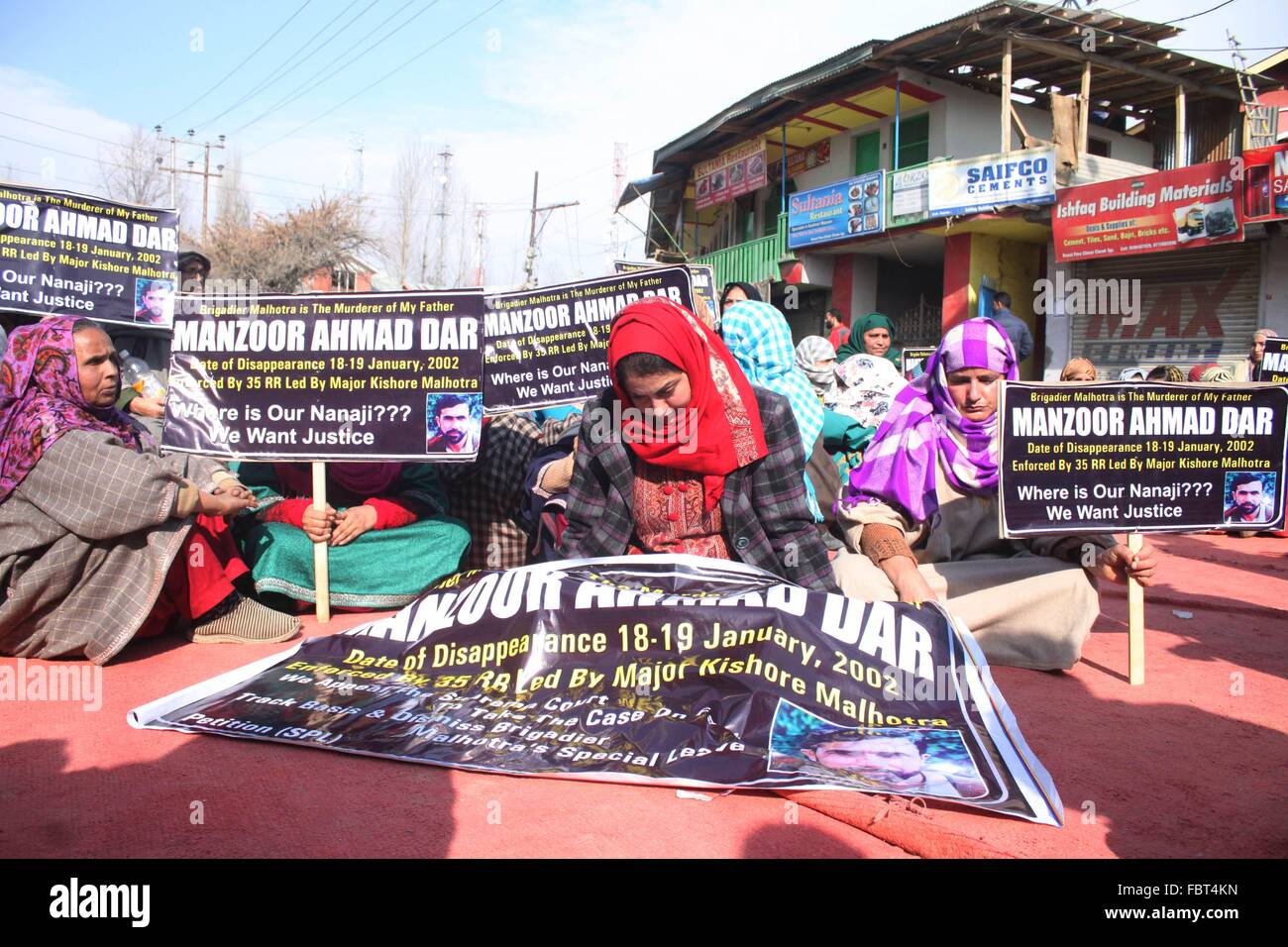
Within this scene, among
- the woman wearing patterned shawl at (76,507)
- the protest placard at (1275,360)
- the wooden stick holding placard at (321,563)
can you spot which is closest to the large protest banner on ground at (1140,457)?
the wooden stick holding placard at (321,563)

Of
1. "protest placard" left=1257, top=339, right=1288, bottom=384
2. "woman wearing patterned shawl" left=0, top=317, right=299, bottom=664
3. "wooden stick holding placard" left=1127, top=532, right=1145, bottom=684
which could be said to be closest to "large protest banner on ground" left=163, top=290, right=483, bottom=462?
"woman wearing patterned shawl" left=0, top=317, right=299, bottom=664

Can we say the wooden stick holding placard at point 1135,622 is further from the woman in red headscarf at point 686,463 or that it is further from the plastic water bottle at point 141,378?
the plastic water bottle at point 141,378

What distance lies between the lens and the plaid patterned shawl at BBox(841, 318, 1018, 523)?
11.8 ft

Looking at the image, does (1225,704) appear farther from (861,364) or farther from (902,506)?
(861,364)

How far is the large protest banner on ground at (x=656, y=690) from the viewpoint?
2.46 meters

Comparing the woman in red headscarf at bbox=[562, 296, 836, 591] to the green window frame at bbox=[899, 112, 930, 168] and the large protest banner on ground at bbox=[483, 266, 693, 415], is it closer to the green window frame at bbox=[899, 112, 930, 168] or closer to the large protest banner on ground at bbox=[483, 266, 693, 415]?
the large protest banner on ground at bbox=[483, 266, 693, 415]

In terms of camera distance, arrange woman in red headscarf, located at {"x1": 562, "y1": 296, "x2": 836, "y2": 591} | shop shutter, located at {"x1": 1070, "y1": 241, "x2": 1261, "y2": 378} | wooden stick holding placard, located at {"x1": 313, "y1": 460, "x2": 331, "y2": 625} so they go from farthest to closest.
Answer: shop shutter, located at {"x1": 1070, "y1": 241, "x2": 1261, "y2": 378}
wooden stick holding placard, located at {"x1": 313, "y1": 460, "x2": 331, "y2": 625}
woman in red headscarf, located at {"x1": 562, "y1": 296, "x2": 836, "y2": 591}

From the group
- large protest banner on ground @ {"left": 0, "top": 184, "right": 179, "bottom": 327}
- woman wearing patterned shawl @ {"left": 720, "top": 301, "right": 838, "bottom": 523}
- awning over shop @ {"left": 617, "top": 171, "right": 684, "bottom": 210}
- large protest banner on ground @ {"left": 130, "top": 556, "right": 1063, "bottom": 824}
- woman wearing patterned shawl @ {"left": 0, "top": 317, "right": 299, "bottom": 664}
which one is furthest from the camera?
awning over shop @ {"left": 617, "top": 171, "right": 684, "bottom": 210}

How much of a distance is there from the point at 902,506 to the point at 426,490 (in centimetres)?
256

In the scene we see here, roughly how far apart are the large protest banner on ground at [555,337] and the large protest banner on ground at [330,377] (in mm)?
424

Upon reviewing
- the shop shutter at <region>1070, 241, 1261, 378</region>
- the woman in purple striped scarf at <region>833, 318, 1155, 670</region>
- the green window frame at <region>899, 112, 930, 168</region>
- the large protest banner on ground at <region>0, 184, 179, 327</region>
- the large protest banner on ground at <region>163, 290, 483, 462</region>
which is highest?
the green window frame at <region>899, 112, 930, 168</region>

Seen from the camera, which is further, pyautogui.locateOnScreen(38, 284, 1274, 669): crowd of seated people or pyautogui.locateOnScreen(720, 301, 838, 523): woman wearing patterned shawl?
pyautogui.locateOnScreen(720, 301, 838, 523): woman wearing patterned shawl

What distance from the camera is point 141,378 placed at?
20.3 feet

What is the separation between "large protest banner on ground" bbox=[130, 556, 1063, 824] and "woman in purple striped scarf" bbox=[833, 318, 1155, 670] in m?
0.57
